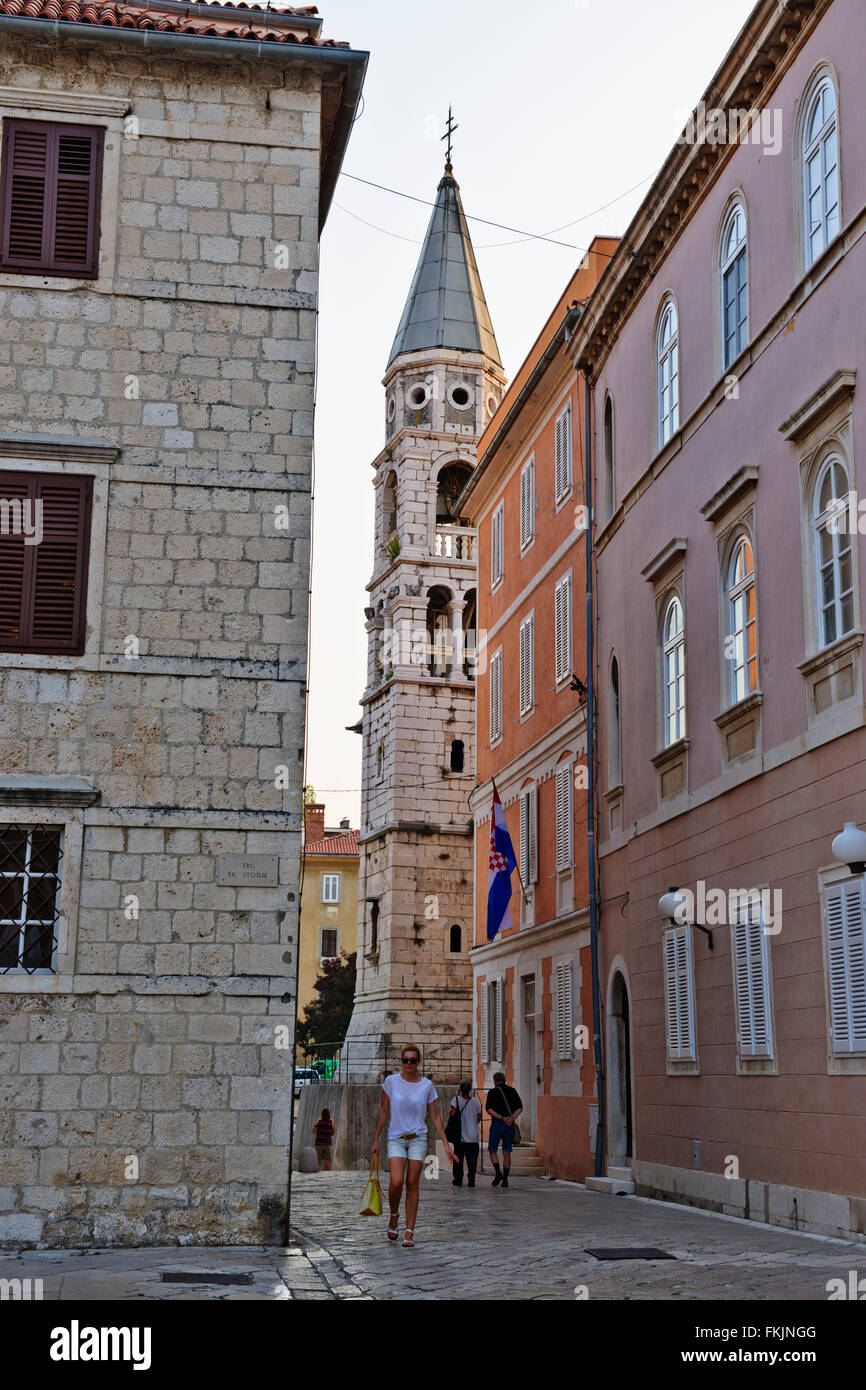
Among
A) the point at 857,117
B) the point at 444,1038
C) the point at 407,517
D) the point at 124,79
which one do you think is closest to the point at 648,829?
the point at 857,117

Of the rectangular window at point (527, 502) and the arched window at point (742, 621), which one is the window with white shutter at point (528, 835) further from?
the arched window at point (742, 621)

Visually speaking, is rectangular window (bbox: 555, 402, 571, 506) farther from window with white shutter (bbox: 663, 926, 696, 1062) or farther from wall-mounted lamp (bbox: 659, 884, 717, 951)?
wall-mounted lamp (bbox: 659, 884, 717, 951)

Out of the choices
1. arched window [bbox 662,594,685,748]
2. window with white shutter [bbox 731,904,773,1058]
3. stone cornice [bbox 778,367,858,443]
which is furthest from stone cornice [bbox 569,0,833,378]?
window with white shutter [bbox 731,904,773,1058]

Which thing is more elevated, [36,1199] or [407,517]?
[407,517]

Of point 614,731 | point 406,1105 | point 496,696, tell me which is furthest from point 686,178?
point 496,696

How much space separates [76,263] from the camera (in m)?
14.7

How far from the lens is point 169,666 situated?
13953mm

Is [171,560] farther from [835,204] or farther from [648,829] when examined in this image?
[648,829]

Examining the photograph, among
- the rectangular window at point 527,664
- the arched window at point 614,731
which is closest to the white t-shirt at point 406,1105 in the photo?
the arched window at point 614,731

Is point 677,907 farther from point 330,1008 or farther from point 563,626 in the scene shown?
point 330,1008

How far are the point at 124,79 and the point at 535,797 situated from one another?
51.7ft

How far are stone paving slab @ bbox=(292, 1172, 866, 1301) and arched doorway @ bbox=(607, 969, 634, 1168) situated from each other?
304cm

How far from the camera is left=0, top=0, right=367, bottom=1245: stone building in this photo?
13.0 m
